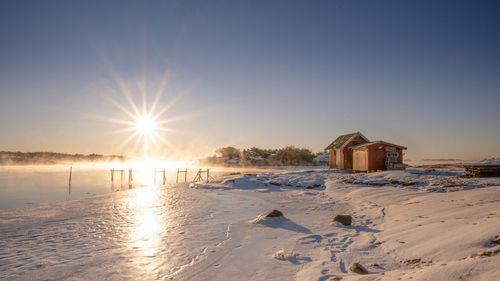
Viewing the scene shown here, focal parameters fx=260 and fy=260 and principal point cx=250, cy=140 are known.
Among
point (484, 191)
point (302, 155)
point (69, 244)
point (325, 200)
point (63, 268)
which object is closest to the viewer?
point (63, 268)

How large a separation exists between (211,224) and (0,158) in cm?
16719

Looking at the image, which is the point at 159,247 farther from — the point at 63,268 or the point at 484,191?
the point at 484,191

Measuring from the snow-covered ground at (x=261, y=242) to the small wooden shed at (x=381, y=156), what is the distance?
46.8 feet

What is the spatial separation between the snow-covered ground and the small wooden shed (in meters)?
14.3

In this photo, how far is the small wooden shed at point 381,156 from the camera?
90.3 ft

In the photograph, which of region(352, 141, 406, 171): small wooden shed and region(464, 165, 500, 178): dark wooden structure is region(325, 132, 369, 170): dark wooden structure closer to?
region(352, 141, 406, 171): small wooden shed

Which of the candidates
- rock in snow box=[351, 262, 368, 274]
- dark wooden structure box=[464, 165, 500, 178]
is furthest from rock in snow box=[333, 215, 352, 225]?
dark wooden structure box=[464, 165, 500, 178]

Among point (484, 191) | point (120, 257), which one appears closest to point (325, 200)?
point (484, 191)

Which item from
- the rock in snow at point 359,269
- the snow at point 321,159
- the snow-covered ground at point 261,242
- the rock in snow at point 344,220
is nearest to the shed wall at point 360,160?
the snow-covered ground at point 261,242

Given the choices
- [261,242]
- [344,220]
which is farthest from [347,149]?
[261,242]

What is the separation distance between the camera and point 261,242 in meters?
7.61

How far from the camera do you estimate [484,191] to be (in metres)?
11.0

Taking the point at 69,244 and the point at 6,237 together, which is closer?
the point at 69,244

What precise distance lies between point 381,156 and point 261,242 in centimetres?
2452
